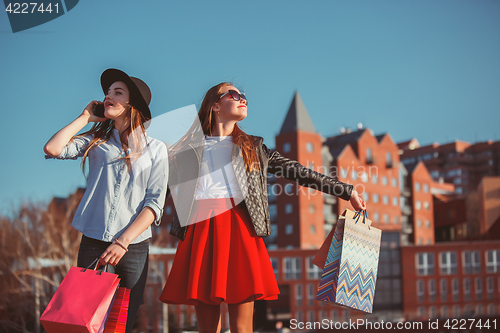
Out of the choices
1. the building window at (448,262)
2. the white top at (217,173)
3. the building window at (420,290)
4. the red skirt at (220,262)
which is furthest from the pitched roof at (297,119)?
the red skirt at (220,262)

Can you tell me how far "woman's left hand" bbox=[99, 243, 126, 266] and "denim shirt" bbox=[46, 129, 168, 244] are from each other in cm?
11

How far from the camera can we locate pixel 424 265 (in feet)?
164

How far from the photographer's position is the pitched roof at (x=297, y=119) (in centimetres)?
5433

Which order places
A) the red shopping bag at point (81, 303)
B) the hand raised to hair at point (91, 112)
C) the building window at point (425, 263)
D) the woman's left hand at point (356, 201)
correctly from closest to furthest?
the red shopping bag at point (81, 303)
the hand raised to hair at point (91, 112)
the woman's left hand at point (356, 201)
the building window at point (425, 263)

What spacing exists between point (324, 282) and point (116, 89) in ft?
5.93

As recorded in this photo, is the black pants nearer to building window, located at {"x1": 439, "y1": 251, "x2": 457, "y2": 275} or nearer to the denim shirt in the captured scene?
the denim shirt

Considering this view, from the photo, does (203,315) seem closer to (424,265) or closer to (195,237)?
(195,237)

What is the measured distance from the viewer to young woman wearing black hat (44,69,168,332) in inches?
106

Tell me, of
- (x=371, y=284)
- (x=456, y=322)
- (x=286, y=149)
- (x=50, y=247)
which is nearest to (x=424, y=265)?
(x=456, y=322)

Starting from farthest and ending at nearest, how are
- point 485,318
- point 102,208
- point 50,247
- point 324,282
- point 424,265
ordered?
point 424,265 → point 485,318 → point 50,247 → point 324,282 → point 102,208

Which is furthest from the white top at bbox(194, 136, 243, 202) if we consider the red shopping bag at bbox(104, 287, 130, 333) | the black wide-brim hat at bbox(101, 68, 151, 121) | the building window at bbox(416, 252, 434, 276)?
the building window at bbox(416, 252, 434, 276)

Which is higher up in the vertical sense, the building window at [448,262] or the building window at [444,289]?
the building window at [448,262]

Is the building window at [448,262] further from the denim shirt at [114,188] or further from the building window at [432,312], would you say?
the denim shirt at [114,188]

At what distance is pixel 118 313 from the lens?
8.12 feet
